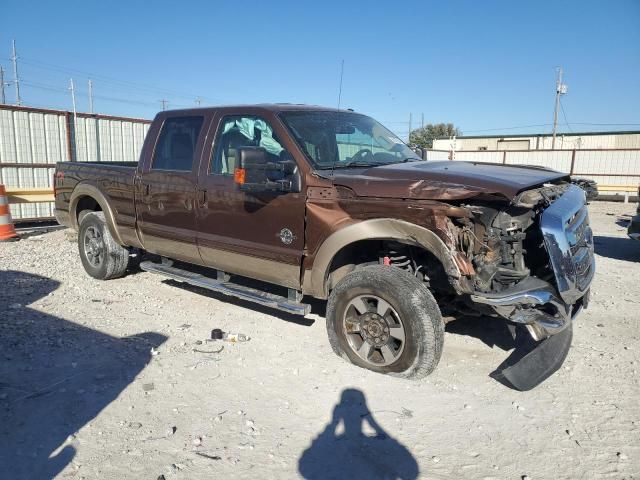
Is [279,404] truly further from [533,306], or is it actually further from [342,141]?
[342,141]

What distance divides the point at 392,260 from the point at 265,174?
1266mm

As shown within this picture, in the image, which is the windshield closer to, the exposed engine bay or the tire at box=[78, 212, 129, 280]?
the exposed engine bay

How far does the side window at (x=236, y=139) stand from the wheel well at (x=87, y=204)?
251cm

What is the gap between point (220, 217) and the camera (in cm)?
474

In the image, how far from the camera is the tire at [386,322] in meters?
3.60

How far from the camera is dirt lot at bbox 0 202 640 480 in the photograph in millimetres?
2816

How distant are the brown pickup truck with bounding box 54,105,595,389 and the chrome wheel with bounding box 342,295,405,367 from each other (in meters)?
0.01

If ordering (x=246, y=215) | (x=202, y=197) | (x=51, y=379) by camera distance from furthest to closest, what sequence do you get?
(x=202, y=197) < (x=246, y=215) < (x=51, y=379)

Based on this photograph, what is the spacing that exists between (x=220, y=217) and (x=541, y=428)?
315 cm

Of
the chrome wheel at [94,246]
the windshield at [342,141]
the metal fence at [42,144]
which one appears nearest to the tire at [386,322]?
the windshield at [342,141]

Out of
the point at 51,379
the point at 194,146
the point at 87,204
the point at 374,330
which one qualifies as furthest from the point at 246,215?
the point at 87,204

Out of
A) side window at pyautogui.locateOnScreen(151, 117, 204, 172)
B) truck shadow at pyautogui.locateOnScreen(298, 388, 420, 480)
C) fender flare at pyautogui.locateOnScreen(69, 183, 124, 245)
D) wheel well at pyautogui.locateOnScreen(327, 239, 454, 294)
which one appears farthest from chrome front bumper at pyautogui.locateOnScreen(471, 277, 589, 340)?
fender flare at pyautogui.locateOnScreen(69, 183, 124, 245)

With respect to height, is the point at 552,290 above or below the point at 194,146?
below

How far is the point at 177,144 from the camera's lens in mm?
5277
